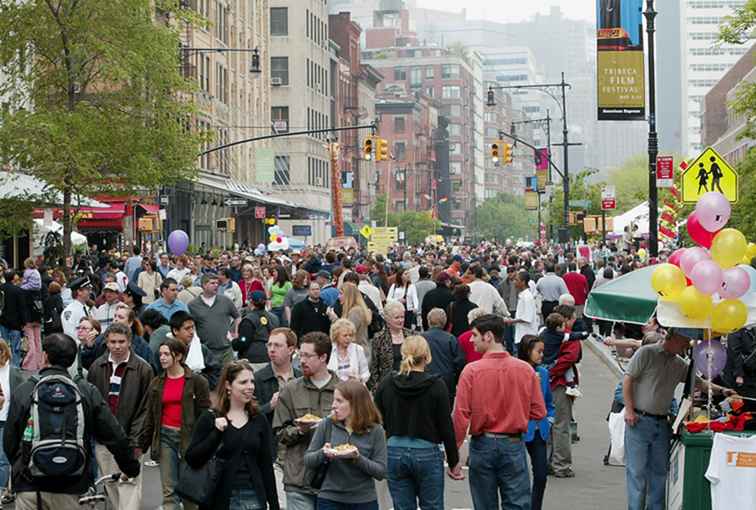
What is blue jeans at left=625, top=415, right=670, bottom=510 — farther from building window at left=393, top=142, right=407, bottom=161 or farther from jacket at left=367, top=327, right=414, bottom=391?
building window at left=393, top=142, right=407, bottom=161

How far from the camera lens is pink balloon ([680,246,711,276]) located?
10.9m

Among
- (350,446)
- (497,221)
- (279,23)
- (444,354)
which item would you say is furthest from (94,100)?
(497,221)

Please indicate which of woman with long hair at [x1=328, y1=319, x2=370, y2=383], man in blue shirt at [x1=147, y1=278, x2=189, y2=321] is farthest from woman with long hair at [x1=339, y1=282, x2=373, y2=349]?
woman with long hair at [x1=328, y1=319, x2=370, y2=383]

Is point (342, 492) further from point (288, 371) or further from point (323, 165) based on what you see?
point (323, 165)

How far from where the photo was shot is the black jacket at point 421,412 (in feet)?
31.8

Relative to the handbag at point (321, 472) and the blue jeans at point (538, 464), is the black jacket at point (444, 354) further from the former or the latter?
the handbag at point (321, 472)

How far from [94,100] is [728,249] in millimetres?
28174

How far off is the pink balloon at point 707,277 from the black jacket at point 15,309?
13.9m

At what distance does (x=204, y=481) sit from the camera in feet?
29.3

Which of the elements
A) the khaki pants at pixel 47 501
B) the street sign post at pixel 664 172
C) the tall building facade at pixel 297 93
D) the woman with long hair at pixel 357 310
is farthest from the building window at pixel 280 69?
the khaki pants at pixel 47 501

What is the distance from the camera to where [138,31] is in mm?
34875

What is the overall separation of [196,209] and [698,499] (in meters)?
61.0

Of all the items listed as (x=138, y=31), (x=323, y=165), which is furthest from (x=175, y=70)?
(x=323, y=165)

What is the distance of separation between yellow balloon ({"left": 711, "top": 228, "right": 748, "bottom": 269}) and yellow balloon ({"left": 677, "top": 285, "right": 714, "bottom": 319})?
0.32 meters
